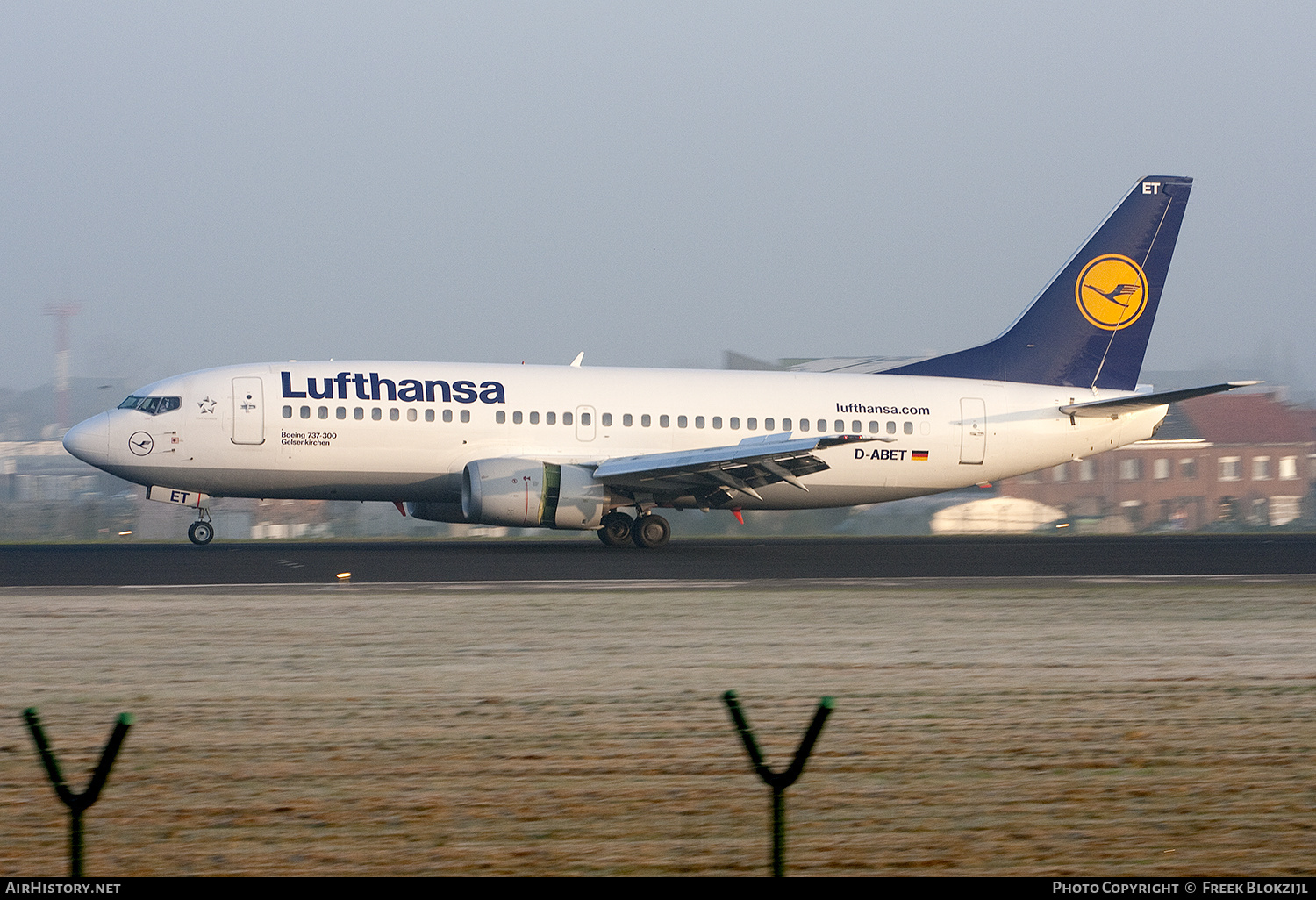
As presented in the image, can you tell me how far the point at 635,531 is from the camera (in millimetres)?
27078

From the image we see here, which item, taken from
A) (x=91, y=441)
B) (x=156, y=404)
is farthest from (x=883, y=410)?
(x=91, y=441)

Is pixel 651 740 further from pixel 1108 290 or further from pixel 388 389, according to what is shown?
pixel 1108 290

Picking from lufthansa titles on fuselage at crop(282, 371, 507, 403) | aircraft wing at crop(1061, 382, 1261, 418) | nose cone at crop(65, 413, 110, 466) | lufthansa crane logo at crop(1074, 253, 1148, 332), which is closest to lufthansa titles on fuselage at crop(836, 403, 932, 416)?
aircraft wing at crop(1061, 382, 1261, 418)

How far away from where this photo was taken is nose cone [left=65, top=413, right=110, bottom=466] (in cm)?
2575

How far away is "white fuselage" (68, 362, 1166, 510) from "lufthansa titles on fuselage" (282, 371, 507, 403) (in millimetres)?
29

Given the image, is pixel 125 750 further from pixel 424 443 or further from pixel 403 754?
pixel 424 443

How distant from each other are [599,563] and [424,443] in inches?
217

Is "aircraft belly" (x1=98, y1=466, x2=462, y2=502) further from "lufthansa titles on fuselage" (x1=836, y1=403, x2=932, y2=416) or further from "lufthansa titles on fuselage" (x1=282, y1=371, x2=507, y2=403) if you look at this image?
"lufthansa titles on fuselage" (x1=836, y1=403, x2=932, y2=416)

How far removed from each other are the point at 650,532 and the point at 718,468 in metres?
2.28

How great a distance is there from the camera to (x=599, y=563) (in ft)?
74.3

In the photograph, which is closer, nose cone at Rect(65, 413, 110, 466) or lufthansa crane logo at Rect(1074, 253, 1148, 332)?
nose cone at Rect(65, 413, 110, 466)

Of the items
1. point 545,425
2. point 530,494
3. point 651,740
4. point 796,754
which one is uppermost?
point 545,425

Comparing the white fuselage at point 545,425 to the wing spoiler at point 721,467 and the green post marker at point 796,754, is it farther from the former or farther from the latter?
the green post marker at point 796,754

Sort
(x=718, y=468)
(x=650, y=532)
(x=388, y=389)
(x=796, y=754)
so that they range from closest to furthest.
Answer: (x=796, y=754) < (x=718, y=468) < (x=388, y=389) < (x=650, y=532)
